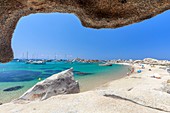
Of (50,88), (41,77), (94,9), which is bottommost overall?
(41,77)

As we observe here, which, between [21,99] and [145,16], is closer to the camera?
[145,16]

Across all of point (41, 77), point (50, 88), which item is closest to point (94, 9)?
point (50, 88)

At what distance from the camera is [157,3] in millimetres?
1841

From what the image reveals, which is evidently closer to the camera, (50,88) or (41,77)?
(50,88)

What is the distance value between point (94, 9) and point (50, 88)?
11.8m

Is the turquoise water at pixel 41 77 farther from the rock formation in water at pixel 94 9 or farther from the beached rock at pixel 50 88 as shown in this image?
the rock formation in water at pixel 94 9

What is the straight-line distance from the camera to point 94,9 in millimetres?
2191

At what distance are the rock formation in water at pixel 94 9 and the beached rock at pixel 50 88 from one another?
10971 millimetres

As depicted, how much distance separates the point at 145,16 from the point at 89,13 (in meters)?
0.75

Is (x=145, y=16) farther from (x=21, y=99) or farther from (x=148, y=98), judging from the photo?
(x=21, y=99)

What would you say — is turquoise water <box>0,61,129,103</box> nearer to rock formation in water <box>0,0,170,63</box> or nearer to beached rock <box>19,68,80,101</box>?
beached rock <box>19,68,80,101</box>

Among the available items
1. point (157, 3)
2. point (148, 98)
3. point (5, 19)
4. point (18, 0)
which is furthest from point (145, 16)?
point (148, 98)

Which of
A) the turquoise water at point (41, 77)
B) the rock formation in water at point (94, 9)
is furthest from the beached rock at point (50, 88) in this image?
the rock formation in water at point (94, 9)

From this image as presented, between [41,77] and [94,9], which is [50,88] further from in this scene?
[41,77]
